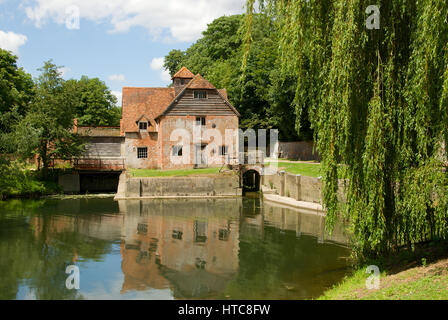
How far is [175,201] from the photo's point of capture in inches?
1192

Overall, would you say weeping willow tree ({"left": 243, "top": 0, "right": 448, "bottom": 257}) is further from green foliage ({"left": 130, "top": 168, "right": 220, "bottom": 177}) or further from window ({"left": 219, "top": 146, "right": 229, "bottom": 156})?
window ({"left": 219, "top": 146, "right": 229, "bottom": 156})

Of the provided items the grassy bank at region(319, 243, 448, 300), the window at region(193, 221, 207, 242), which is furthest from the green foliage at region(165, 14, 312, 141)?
the grassy bank at region(319, 243, 448, 300)

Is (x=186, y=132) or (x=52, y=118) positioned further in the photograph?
(x=186, y=132)

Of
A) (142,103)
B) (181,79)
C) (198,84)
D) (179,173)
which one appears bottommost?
(179,173)

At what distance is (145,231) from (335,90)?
41.9ft

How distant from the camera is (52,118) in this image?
3322cm

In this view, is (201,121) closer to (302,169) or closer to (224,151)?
(224,151)

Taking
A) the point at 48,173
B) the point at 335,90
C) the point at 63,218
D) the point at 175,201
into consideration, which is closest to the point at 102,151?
the point at 48,173

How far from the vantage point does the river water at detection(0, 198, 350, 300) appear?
462 inches

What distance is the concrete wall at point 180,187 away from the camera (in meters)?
30.9

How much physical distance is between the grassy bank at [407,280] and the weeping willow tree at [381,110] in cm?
68

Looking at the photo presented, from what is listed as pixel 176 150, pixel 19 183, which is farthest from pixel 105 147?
pixel 19 183

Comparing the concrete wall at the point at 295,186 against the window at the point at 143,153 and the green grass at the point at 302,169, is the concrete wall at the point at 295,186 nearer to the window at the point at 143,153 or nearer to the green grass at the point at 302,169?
the green grass at the point at 302,169

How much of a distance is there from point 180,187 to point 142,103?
11.8 meters
